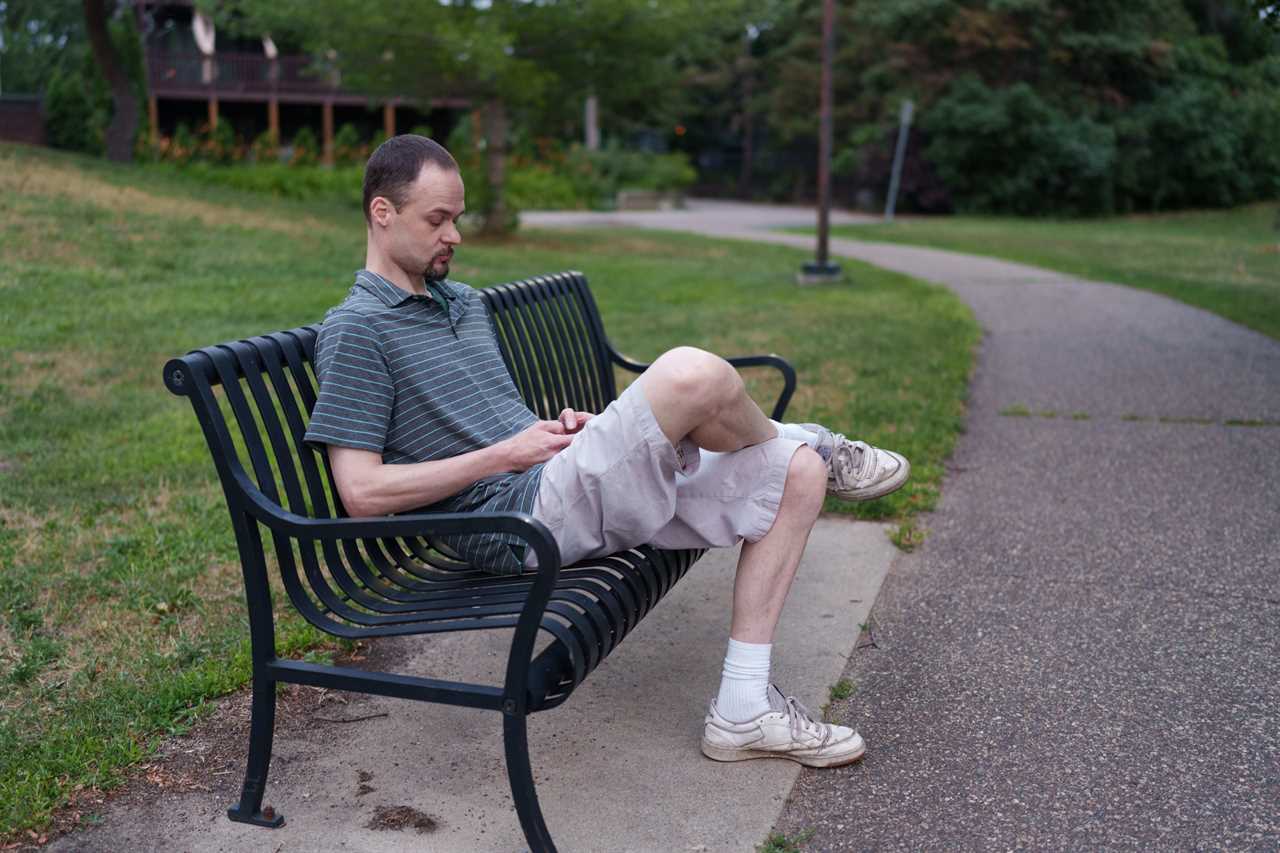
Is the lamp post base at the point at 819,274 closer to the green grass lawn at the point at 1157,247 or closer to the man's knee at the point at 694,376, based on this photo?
the green grass lawn at the point at 1157,247

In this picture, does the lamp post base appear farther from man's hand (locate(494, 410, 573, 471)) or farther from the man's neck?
man's hand (locate(494, 410, 573, 471))

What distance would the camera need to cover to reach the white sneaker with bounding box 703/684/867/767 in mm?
2959

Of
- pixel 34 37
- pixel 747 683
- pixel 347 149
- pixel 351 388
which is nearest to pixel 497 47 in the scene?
pixel 351 388

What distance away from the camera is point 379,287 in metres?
2.98

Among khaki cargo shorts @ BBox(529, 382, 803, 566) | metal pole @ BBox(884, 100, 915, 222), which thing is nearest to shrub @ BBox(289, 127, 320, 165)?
metal pole @ BBox(884, 100, 915, 222)

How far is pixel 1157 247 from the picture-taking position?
19.8m

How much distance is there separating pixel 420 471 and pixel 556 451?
1.03 feet

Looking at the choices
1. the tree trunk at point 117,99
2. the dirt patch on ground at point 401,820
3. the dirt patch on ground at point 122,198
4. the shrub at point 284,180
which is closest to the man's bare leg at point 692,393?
the dirt patch on ground at point 401,820

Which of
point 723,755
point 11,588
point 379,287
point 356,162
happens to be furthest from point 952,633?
point 356,162

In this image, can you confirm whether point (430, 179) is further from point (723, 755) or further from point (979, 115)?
point (979, 115)

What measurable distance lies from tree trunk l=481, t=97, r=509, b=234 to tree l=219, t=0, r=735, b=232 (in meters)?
0.01

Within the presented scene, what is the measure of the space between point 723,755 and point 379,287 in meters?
1.41

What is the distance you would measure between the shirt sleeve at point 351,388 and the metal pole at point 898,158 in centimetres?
2460

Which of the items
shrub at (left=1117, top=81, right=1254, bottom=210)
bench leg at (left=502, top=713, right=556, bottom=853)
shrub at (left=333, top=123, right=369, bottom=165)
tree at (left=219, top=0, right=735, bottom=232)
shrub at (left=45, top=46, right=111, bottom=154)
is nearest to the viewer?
bench leg at (left=502, top=713, right=556, bottom=853)
